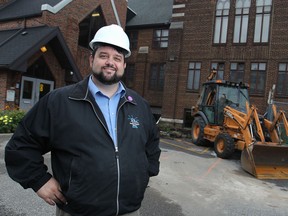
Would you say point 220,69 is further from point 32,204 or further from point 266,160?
point 32,204

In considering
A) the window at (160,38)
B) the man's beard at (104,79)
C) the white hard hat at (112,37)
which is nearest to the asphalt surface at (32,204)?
the man's beard at (104,79)

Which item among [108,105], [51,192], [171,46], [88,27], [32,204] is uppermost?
[88,27]

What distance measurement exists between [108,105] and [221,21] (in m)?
20.6

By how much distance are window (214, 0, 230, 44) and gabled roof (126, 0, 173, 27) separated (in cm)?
428

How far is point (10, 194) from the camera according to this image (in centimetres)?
531

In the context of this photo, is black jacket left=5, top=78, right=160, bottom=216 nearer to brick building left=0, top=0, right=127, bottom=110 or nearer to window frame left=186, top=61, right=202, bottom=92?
brick building left=0, top=0, right=127, bottom=110

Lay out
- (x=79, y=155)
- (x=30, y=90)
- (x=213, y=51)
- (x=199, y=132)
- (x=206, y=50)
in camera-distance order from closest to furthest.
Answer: (x=79, y=155) → (x=199, y=132) → (x=30, y=90) → (x=213, y=51) → (x=206, y=50)

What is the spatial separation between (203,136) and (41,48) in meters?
8.58

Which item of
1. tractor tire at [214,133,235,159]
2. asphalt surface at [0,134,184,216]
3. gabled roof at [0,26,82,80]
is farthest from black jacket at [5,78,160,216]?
gabled roof at [0,26,82,80]

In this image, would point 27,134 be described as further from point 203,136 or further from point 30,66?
point 30,66

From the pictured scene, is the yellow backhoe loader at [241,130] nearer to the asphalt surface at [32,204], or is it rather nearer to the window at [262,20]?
the asphalt surface at [32,204]

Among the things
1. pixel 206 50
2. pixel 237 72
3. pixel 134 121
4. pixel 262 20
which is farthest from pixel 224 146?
pixel 262 20

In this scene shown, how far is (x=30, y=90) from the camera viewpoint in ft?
52.2

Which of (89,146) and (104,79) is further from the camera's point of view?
(104,79)
